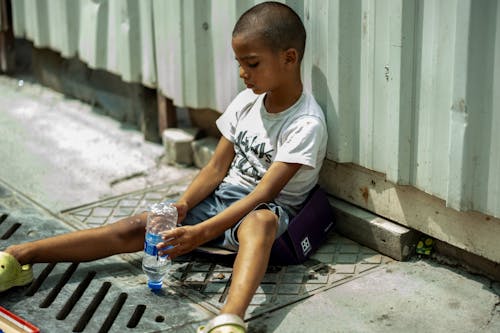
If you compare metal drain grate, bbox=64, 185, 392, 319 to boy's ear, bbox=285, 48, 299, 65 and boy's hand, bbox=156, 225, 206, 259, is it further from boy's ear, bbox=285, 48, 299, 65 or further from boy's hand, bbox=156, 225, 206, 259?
boy's ear, bbox=285, 48, 299, 65

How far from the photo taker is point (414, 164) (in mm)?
3658

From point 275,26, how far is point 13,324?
67.5 inches

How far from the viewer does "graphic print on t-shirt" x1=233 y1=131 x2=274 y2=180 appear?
3.93 m

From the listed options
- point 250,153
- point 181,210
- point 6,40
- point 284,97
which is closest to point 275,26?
point 284,97

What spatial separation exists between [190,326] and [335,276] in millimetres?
767

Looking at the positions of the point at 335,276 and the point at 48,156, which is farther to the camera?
the point at 48,156

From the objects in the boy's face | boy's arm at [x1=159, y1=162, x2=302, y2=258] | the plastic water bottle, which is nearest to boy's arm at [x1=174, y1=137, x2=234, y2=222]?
the plastic water bottle

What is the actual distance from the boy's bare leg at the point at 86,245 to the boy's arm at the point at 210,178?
0.90ft

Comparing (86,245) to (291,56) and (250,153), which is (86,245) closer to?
(250,153)

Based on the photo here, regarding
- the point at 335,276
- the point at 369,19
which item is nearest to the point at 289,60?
the point at 369,19

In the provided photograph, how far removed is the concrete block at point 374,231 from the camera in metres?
3.85

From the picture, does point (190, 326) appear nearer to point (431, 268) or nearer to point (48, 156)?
point (431, 268)

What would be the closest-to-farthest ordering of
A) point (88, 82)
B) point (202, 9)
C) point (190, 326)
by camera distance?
point (190, 326) → point (202, 9) → point (88, 82)

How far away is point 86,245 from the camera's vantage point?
12.3 ft
